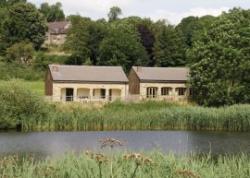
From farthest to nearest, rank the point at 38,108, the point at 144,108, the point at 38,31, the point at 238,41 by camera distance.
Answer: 1. the point at 38,31
2. the point at 238,41
3. the point at 144,108
4. the point at 38,108

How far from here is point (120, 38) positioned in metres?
69.9

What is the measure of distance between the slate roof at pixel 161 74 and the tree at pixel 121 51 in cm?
1098

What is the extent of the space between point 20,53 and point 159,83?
77.3 ft

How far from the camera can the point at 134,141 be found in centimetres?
2988

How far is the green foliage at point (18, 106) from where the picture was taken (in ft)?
121

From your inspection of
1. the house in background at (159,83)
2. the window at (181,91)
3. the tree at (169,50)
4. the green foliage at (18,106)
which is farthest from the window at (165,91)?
the green foliage at (18,106)

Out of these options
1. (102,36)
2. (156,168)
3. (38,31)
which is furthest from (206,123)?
(38,31)

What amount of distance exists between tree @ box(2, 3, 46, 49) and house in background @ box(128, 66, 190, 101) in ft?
88.1

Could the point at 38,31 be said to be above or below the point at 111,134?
above

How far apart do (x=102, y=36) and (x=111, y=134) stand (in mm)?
42698

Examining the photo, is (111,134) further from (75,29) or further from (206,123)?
(75,29)

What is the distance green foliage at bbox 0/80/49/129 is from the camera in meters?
36.9

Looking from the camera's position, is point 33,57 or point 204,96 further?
point 33,57

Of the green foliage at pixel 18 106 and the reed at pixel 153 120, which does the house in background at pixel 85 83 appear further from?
the reed at pixel 153 120
